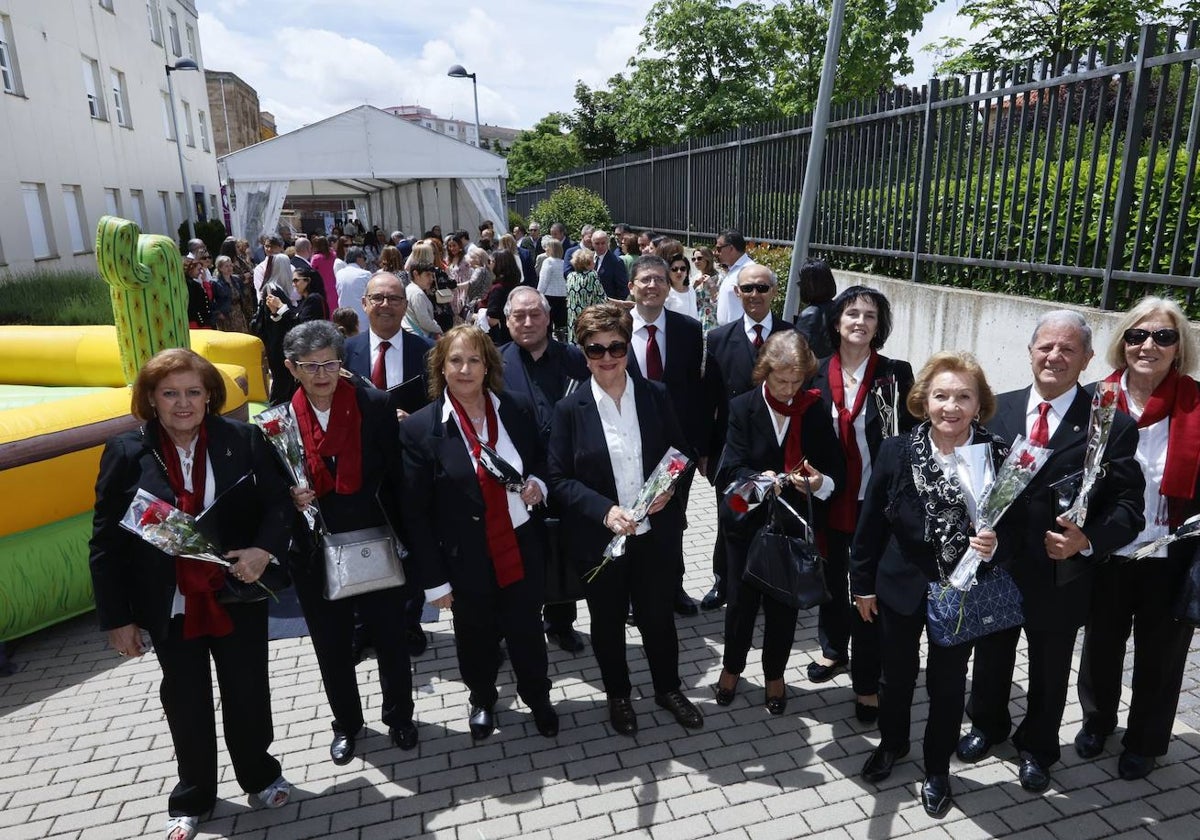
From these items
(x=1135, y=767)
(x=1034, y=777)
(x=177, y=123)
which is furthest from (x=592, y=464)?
(x=177, y=123)

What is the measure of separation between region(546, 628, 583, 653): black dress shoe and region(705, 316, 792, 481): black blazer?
123cm

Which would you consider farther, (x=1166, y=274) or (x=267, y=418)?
(x=1166, y=274)

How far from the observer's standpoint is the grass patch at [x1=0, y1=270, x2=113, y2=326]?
10.3 metres

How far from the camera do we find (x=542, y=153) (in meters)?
45.3

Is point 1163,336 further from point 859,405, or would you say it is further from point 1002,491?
point 859,405

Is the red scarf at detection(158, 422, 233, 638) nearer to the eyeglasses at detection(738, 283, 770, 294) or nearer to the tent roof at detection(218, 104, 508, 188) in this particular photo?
the eyeglasses at detection(738, 283, 770, 294)

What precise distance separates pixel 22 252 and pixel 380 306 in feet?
50.3

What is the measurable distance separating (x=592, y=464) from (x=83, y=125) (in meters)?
20.7

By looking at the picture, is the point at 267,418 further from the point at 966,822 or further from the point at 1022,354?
the point at 1022,354

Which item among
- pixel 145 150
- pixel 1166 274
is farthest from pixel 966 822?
pixel 145 150

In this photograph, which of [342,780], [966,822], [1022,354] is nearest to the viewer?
[966,822]

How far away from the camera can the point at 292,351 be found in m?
3.28

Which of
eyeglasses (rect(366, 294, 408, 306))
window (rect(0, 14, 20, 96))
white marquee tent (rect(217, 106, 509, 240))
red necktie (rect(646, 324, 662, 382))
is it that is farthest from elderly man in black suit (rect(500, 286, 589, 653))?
window (rect(0, 14, 20, 96))

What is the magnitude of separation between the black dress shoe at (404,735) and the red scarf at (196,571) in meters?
1.06
